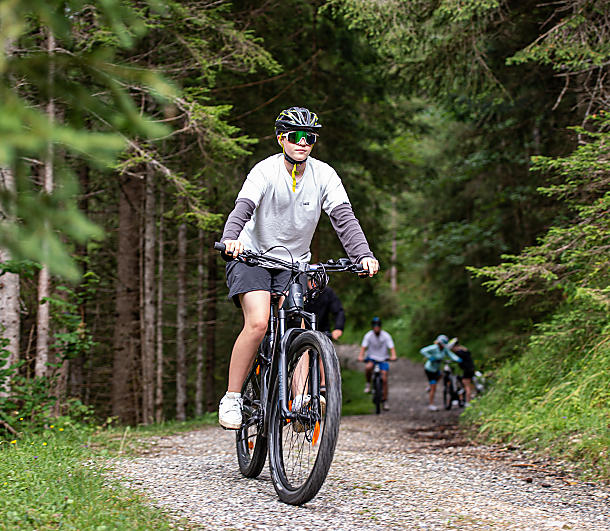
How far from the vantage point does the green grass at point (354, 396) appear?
1975 cm

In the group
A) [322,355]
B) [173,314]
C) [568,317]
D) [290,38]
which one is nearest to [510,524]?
[322,355]

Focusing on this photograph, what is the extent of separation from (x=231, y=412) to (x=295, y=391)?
65 cm

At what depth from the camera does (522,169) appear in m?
16.9

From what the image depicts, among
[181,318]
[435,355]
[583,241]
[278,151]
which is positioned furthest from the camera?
[435,355]

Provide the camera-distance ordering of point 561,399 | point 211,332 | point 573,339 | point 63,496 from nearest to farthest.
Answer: point 63,496, point 561,399, point 573,339, point 211,332

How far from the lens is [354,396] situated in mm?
23172

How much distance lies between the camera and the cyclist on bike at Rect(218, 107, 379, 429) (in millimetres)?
4480

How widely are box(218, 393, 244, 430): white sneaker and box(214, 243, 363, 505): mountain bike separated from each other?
129 mm

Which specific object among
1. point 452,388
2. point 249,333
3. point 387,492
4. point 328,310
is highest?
point 328,310

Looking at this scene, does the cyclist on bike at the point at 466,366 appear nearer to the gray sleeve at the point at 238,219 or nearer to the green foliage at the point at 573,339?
the green foliage at the point at 573,339

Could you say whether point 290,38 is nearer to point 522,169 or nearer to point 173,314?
point 522,169

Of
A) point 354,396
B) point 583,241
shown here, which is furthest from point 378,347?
point 583,241

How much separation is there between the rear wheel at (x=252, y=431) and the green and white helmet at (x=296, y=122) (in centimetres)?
166

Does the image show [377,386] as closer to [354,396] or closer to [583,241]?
[354,396]
